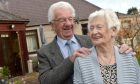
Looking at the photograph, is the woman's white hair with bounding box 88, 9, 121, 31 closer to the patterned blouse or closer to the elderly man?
the elderly man

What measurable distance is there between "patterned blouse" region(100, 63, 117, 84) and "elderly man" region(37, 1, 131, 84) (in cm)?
21

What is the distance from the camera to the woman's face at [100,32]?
415 centimetres

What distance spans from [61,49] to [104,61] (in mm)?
621

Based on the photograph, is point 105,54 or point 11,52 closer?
point 105,54

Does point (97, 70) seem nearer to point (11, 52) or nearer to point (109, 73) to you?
point (109, 73)

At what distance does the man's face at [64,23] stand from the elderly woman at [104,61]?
1.19ft

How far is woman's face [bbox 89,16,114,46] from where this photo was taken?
13.6 ft

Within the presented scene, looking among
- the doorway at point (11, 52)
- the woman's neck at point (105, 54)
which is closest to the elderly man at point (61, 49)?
the woman's neck at point (105, 54)

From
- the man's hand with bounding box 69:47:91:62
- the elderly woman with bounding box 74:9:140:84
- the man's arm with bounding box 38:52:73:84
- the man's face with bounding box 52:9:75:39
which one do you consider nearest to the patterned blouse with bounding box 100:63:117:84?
the elderly woman with bounding box 74:9:140:84

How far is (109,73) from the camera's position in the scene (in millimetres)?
4152

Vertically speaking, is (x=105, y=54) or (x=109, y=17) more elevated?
(x=109, y=17)

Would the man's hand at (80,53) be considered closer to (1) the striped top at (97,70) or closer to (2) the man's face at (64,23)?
(1) the striped top at (97,70)

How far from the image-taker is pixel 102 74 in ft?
13.7

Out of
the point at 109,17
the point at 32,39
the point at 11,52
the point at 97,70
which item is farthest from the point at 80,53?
the point at 32,39
